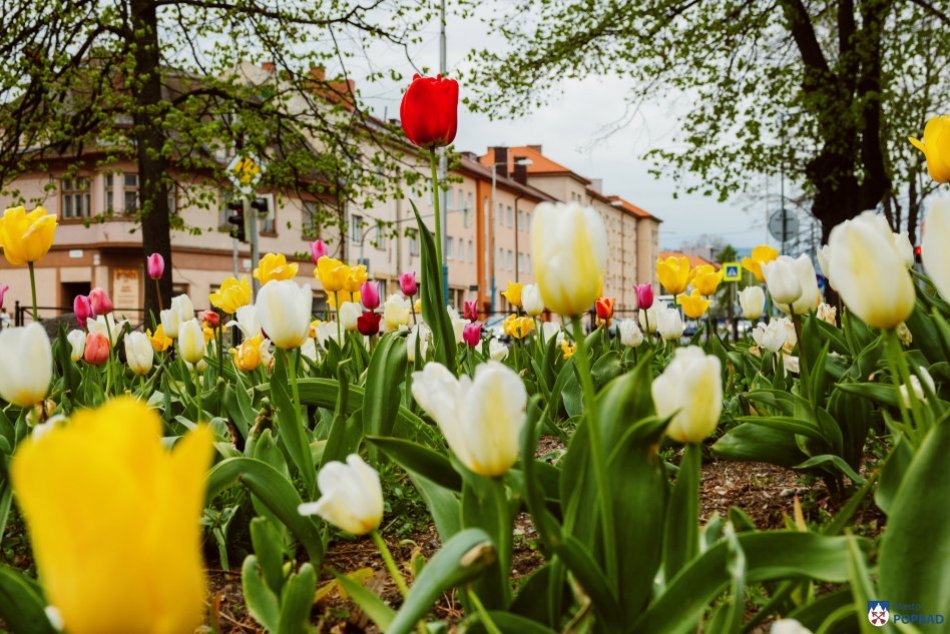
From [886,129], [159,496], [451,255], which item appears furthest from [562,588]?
[451,255]

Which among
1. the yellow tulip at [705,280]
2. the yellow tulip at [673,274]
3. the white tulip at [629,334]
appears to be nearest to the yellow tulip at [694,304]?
the yellow tulip at [705,280]

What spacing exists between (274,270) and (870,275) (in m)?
2.06

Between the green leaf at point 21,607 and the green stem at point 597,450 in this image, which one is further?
the green leaf at point 21,607

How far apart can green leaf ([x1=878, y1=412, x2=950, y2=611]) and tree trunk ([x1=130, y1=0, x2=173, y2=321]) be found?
463 inches

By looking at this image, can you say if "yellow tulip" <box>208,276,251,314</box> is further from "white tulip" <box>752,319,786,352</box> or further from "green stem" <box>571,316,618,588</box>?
"green stem" <box>571,316,618,588</box>

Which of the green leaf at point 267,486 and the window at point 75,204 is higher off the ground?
the window at point 75,204

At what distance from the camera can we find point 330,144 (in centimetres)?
1327

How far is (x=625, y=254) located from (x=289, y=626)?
79975 mm

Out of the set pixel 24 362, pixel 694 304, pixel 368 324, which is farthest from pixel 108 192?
pixel 24 362

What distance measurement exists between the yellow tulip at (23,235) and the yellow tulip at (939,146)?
2071 millimetres

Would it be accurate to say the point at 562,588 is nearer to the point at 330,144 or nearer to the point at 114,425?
the point at 114,425

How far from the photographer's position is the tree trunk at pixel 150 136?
11.9 metres

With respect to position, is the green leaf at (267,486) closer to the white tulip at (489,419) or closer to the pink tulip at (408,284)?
the white tulip at (489,419)

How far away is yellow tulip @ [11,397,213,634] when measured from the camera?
1.64ft
